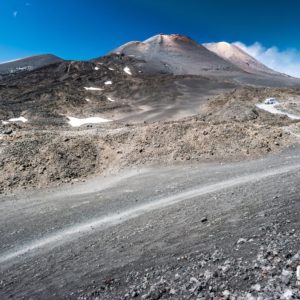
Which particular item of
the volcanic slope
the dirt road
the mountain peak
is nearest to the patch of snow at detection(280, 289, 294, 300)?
the dirt road

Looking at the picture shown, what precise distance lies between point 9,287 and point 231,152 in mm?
18502

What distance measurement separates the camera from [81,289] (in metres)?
10.2

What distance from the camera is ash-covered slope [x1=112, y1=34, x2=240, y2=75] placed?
12150cm

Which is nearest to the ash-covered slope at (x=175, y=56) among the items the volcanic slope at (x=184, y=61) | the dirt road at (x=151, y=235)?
the volcanic slope at (x=184, y=61)

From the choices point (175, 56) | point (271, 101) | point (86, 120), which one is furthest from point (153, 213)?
point (175, 56)

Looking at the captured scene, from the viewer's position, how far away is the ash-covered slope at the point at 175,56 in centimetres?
12150

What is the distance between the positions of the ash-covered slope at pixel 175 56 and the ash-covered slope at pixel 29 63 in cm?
3204

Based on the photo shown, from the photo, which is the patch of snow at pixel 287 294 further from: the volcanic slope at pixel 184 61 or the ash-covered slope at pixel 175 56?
the ash-covered slope at pixel 175 56

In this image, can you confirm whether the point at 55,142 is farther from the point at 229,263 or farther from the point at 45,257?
the point at 229,263

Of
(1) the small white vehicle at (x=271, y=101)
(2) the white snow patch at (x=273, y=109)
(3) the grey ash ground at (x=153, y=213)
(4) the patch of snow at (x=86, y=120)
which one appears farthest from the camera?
(1) the small white vehicle at (x=271, y=101)

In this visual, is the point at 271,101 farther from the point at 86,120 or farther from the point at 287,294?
the point at 287,294

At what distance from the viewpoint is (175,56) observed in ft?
481

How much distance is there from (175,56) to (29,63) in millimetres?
64127

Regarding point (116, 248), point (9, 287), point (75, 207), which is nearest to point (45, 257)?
point (9, 287)
